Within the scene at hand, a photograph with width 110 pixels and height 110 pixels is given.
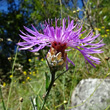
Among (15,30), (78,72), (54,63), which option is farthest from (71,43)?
(15,30)

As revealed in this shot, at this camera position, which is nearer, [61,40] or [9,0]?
[61,40]

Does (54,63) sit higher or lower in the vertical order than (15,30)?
lower

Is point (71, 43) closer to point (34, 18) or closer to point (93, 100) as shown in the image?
point (93, 100)

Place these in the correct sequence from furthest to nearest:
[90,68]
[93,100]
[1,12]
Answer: [1,12]
[90,68]
[93,100]

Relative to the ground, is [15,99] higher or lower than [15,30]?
lower

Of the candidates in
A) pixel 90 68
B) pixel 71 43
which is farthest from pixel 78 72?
pixel 71 43

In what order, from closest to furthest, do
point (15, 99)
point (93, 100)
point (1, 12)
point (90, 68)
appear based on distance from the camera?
point (93, 100), point (90, 68), point (15, 99), point (1, 12)

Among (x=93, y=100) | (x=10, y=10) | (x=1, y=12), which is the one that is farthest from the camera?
(x=10, y=10)

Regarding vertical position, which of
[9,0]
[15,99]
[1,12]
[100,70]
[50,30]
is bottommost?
[15,99]

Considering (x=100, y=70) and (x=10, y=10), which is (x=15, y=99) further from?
(x=10, y=10)

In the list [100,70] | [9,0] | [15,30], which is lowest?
[100,70]
